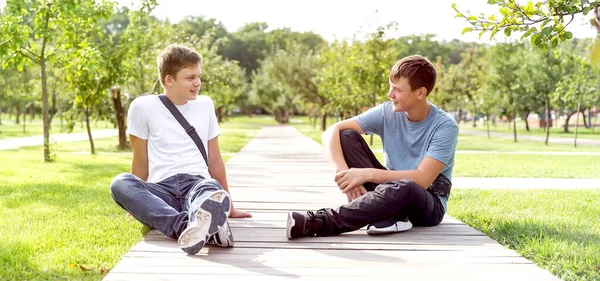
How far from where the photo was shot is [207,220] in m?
3.58

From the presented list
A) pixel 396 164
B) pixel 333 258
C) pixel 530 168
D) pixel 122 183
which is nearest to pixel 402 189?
pixel 396 164

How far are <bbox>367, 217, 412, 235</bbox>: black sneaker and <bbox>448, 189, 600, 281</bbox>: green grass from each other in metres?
0.64

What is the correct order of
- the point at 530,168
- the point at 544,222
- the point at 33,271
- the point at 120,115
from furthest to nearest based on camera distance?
the point at 120,115 → the point at 530,168 → the point at 544,222 → the point at 33,271

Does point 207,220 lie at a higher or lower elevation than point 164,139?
lower

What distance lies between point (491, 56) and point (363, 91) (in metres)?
34.3

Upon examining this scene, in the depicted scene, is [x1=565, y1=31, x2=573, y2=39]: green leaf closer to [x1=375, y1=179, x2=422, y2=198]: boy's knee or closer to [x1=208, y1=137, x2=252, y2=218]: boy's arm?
[x1=375, y1=179, x2=422, y2=198]: boy's knee

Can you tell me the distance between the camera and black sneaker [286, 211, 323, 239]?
4.15 m

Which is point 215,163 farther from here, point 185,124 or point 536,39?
point 536,39

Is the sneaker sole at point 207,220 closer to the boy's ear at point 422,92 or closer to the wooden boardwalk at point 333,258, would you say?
the wooden boardwalk at point 333,258

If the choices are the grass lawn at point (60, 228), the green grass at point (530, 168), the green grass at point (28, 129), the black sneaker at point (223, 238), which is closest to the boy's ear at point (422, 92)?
the black sneaker at point (223, 238)

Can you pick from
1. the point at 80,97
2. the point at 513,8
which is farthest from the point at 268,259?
the point at 80,97

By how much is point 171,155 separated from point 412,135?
172cm

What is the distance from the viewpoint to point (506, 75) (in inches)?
1078

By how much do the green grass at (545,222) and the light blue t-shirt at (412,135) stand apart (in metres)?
0.65
